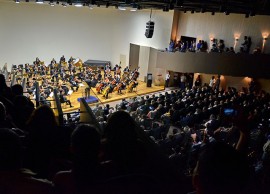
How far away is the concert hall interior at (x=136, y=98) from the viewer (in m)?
1.80

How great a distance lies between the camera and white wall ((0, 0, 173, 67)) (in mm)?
20656

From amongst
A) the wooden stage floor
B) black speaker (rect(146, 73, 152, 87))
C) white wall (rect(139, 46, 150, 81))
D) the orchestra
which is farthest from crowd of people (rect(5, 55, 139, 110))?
white wall (rect(139, 46, 150, 81))

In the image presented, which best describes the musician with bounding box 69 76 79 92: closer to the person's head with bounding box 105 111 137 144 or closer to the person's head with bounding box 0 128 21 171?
the person's head with bounding box 105 111 137 144

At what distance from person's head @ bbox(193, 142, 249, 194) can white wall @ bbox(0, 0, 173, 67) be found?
18.4 metres

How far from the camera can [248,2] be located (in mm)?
9555

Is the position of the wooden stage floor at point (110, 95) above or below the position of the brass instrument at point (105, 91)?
below

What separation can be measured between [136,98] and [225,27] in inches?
302

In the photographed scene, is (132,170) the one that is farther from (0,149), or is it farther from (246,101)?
(246,101)

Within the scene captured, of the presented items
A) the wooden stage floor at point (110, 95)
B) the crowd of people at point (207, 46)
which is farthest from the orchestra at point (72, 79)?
the crowd of people at point (207, 46)

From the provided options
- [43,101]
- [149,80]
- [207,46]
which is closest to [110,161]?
[43,101]

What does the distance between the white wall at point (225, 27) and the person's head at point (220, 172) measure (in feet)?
50.9

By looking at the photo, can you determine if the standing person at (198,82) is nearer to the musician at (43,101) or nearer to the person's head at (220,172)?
the musician at (43,101)

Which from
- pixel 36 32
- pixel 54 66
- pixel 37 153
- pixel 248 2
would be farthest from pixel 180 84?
pixel 37 153

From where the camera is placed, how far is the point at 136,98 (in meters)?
13.5
